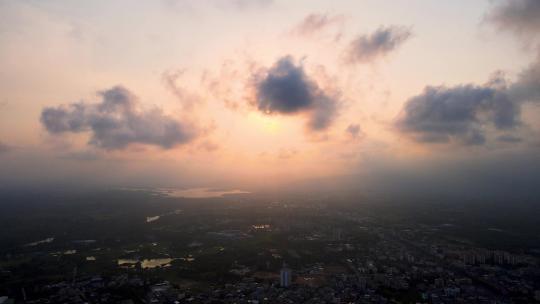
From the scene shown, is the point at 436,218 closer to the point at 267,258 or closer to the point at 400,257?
the point at 400,257

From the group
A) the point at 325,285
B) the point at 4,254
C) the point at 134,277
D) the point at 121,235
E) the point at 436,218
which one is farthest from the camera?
the point at 436,218

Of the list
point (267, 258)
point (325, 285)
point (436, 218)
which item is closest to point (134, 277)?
point (267, 258)

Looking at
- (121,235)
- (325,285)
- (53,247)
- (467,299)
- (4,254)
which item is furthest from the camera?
(121,235)

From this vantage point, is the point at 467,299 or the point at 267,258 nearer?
the point at 467,299

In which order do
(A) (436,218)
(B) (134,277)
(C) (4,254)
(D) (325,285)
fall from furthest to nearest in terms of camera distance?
(A) (436,218) → (C) (4,254) → (B) (134,277) → (D) (325,285)

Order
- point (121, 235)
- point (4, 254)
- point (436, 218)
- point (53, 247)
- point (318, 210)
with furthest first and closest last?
point (318, 210), point (436, 218), point (121, 235), point (53, 247), point (4, 254)

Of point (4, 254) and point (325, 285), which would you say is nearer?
point (325, 285)

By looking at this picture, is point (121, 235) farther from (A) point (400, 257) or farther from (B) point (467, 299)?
(B) point (467, 299)

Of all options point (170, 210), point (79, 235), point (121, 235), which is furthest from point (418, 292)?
point (170, 210)
